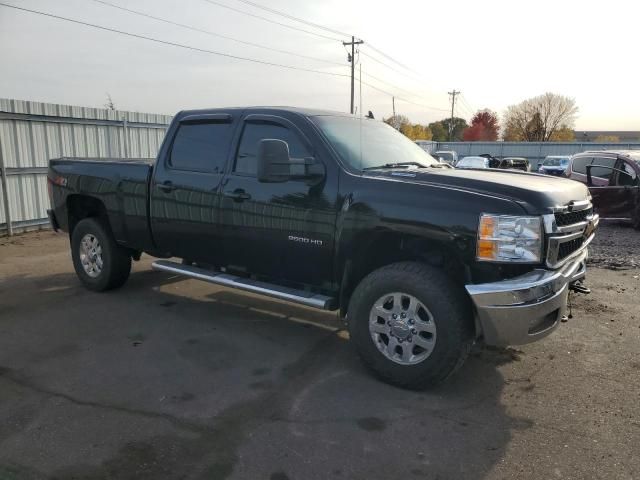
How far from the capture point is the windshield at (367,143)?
14.4 feet

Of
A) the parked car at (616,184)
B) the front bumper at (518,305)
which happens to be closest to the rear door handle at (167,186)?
the front bumper at (518,305)

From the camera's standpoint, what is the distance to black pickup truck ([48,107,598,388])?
11.3ft

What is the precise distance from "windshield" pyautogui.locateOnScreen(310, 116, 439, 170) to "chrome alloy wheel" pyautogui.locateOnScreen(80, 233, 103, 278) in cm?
326

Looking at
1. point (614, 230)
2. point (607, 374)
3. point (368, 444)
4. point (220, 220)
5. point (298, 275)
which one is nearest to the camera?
point (368, 444)

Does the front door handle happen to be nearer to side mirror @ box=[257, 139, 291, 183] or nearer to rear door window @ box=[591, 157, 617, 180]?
side mirror @ box=[257, 139, 291, 183]

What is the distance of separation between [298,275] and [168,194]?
1.74m

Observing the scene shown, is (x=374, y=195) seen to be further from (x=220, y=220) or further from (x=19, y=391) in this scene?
(x=19, y=391)

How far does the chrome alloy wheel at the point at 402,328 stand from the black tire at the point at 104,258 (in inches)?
138

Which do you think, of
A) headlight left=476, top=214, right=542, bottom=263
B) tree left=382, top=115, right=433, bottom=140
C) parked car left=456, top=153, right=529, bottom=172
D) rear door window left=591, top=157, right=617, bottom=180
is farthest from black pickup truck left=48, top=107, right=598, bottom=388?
tree left=382, top=115, right=433, bottom=140

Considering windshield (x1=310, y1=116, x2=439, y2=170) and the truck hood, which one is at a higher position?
windshield (x1=310, y1=116, x2=439, y2=170)

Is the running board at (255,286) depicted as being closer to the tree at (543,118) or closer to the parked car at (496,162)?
the parked car at (496,162)

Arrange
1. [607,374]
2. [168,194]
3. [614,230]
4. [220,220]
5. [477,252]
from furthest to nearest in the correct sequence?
[614,230] → [168,194] → [220,220] → [607,374] → [477,252]

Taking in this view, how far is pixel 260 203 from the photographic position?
4559 millimetres

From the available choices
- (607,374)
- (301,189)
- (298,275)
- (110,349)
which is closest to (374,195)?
(301,189)
